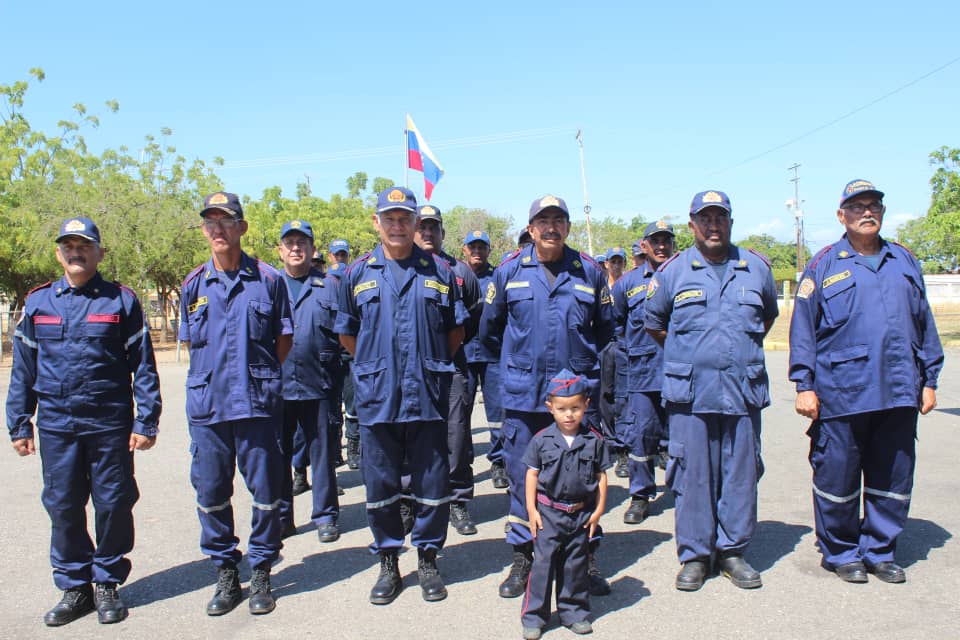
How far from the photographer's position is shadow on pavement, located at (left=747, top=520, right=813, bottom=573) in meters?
4.66

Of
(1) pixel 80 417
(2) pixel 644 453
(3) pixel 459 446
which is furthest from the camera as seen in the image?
(3) pixel 459 446

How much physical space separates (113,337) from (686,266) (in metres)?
3.37

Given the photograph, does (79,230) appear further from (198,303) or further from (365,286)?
(365,286)

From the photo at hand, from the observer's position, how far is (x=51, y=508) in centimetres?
413

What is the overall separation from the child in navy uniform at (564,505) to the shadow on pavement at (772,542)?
1383 millimetres

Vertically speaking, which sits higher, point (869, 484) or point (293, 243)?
point (293, 243)

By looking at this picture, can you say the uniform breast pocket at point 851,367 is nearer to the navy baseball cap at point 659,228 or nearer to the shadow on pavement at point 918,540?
the shadow on pavement at point 918,540

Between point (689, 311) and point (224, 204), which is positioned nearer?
point (224, 204)

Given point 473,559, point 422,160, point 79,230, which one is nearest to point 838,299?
point 473,559

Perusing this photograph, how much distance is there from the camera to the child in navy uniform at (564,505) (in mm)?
3760

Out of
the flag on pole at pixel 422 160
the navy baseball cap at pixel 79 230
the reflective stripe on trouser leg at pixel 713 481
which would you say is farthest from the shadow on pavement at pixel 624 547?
the flag on pole at pixel 422 160

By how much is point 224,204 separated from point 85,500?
1.83m

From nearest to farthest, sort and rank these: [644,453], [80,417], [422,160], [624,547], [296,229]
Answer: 1. [80,417]
2. [624,547]
3. [644,453]
4. [296,229]
5. [422,160]

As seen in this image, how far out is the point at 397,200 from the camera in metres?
4.36
